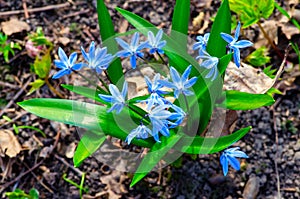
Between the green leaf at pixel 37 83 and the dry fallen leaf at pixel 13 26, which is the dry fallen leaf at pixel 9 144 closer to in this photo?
the green leaf at pixel 37 83

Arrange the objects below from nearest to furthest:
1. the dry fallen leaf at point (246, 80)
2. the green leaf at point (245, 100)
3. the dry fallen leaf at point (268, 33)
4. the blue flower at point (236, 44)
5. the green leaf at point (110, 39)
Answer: the blue flower at point (236, 44)
the green leaf at point (245, 100)
the green leaf at point (110, 39)
the dry fallen leaf at point (246, 80)
the dry fallen leaf at point (268, 33)

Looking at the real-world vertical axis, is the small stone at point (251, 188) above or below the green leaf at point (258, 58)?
below

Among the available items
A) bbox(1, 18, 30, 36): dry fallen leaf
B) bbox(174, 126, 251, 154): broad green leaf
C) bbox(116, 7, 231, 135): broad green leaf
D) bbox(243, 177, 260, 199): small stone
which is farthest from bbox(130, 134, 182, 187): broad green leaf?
bbox(1, 18, 30, 36): dry fallen leaf

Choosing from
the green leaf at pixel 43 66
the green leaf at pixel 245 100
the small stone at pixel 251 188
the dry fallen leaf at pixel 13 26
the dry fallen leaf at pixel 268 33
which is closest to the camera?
the green leaf at pixel 245 100

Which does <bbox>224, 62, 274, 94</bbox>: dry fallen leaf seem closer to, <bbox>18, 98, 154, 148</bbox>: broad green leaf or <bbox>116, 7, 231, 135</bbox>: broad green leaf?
<bbox>116, 7, 231, 135</bbox>: broad green leaf

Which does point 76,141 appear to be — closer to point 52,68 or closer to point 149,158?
point 52,68

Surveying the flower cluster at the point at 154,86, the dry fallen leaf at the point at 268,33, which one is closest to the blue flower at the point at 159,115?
the flower cluster at the point at 154,86
